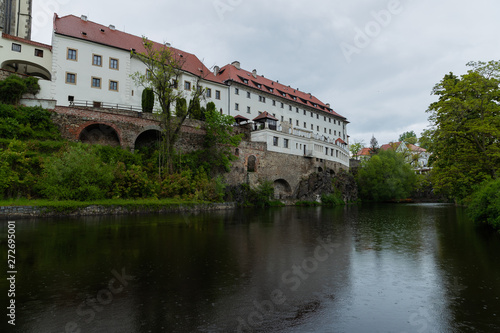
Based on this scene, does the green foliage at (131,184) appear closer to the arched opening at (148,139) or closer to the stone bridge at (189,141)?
the stone bridge at (189,141)

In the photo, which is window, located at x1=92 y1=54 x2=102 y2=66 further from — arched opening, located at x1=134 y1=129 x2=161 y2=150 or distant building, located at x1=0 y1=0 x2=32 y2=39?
distant building, located at x1=0 y1=0 x2=32 y2=39

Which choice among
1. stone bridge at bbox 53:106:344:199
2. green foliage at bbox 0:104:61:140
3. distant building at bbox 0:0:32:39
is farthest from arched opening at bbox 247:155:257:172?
distant building at bbox 0:0:32:39

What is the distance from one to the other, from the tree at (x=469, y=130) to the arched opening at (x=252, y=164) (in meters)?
23.9

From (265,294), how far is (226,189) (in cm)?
3103

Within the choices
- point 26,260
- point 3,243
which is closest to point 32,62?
point 3,243

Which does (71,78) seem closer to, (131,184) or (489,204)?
(131,184)

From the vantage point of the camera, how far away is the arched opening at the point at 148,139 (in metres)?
34.1

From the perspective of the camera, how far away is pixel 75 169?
22.8 m

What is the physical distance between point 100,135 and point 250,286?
97.4ft

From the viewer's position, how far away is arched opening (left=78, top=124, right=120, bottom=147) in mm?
30625

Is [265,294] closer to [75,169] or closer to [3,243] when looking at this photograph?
[3,243]

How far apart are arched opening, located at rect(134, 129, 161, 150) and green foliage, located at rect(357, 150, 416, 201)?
44.7 metres

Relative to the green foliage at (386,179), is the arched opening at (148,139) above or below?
above

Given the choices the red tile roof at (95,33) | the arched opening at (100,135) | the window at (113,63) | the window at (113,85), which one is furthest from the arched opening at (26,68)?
the arched opening at (100,135)
